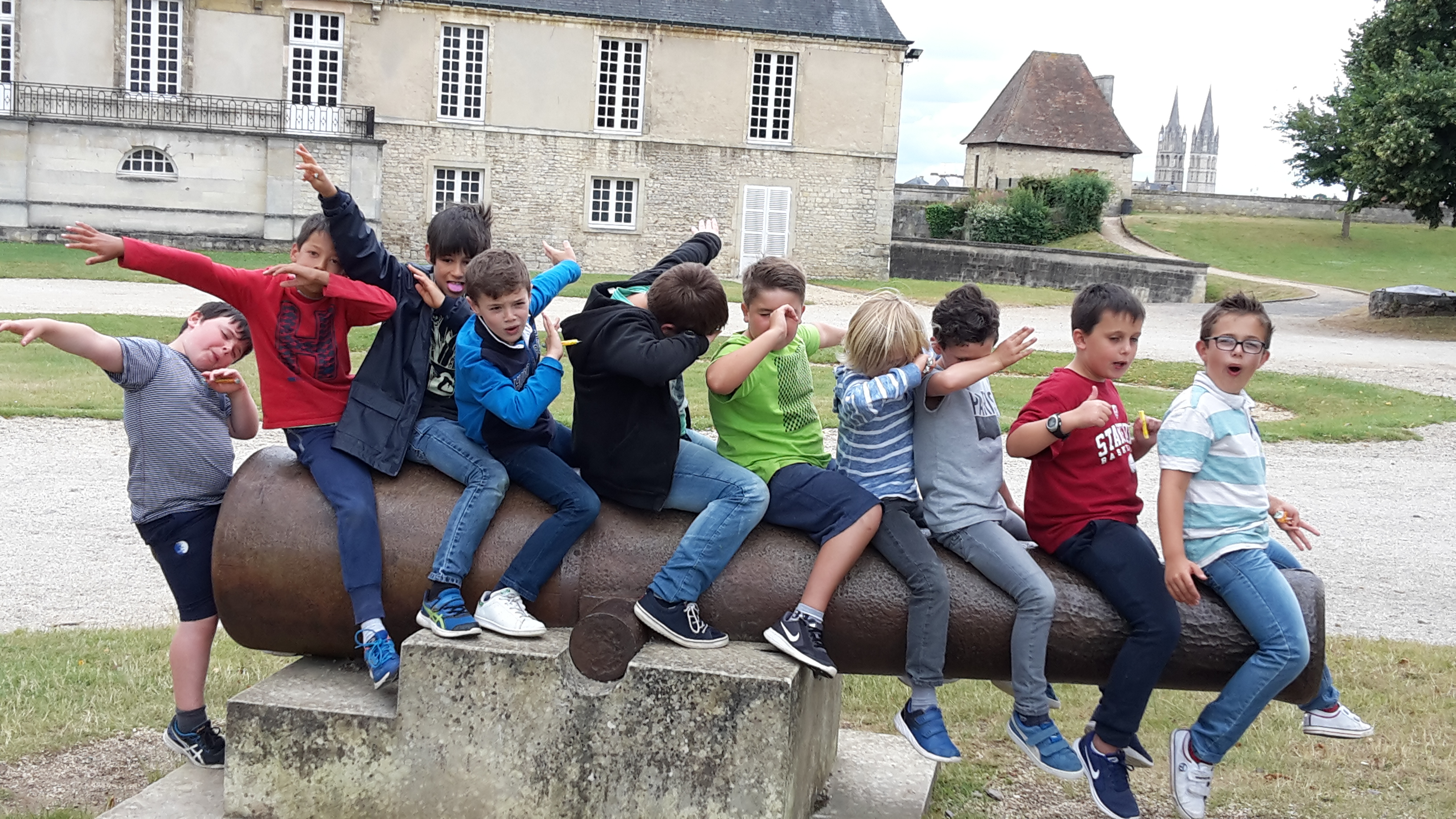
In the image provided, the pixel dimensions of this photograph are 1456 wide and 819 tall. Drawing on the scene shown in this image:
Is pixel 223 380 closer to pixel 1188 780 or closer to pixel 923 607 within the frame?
pixel 923 607

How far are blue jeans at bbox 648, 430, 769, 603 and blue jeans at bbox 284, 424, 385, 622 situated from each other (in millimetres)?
666

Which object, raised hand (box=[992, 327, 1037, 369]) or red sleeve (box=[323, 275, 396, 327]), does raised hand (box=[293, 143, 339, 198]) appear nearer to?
red sleeve (box=[323, 275, 396, 327])

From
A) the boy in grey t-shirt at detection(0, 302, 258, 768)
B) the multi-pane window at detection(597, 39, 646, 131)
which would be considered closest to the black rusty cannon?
the boy in grey t-shirt at detection(0, 302, 258, 768)

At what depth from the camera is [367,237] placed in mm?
3504

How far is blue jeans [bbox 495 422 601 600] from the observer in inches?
125

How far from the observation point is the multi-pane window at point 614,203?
32.6 metres

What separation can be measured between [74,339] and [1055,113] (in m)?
50.1

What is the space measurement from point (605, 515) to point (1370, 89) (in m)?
22.5

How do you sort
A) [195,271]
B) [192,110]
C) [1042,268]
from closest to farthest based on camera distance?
[195,271]
[192,110]
[1042,268]

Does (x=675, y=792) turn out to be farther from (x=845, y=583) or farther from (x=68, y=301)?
(x=68, y=301)

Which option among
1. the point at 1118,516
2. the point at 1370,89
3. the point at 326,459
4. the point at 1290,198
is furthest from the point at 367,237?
the point at 1290,198

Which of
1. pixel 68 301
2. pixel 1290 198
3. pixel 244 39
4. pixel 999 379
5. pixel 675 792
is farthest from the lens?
pixel 1290 198

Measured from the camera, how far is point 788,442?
3467 mm

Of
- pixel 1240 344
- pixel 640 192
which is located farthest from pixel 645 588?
pixel 640 192
